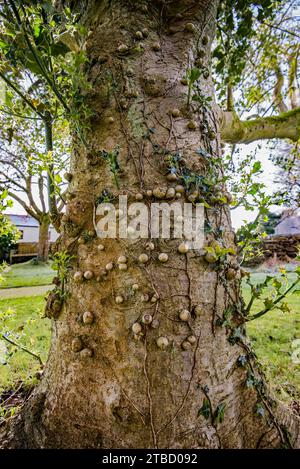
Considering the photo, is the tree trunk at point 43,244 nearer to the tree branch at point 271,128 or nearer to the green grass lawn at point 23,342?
the green grass lawn at point 23,342

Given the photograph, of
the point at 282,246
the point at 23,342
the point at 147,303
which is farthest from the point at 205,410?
the point at 282,246

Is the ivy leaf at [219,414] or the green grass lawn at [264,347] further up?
the ivy leaf at [219,414]

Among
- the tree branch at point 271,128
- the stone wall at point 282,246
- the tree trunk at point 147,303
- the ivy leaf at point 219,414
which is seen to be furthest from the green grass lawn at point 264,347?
the stone wall at point 282,246

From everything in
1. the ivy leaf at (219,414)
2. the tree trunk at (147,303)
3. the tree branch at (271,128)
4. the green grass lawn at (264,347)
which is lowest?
the green grass lawn at (264,347)

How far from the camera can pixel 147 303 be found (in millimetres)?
900

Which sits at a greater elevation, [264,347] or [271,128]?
[271,128]

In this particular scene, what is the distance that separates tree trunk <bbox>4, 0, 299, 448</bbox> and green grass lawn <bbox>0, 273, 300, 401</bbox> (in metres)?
0.32

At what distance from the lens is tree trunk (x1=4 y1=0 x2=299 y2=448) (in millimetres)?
860

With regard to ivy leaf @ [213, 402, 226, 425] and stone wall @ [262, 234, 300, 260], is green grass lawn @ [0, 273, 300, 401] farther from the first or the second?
stone wall @ [262, 234, 300, 260]

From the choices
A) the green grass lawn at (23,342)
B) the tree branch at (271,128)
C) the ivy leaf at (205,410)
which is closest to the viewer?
the ivy leaf at (205,410)

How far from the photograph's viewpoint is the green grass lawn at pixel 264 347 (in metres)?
1.67

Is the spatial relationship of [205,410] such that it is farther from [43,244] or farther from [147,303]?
[43,244]

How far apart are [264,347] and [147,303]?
229 centimetres

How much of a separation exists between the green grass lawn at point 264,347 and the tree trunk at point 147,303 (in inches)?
12.7
